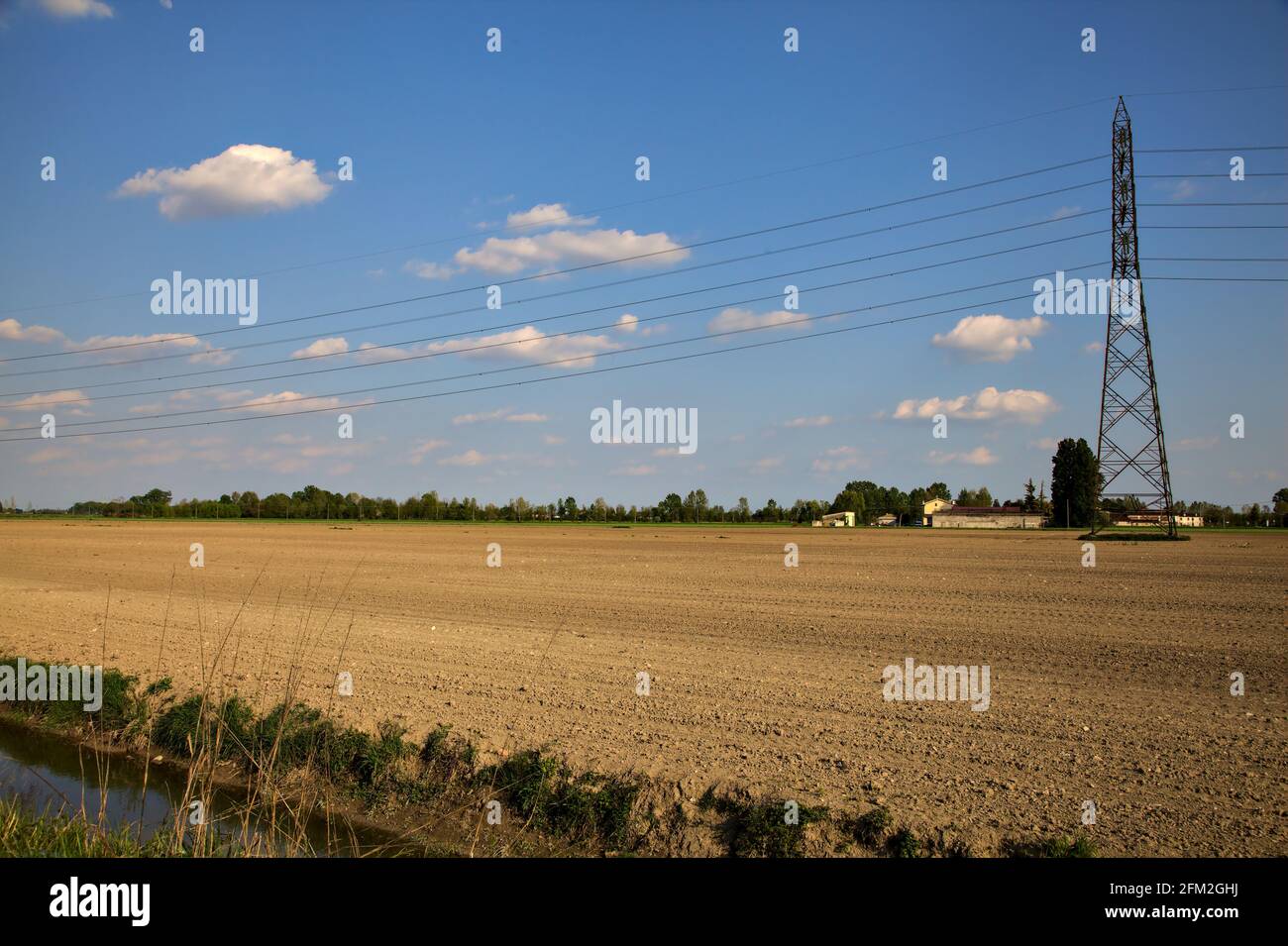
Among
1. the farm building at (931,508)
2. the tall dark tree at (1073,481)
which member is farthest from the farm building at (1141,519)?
the farm building at (931,508)

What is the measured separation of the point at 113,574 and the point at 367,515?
342ft

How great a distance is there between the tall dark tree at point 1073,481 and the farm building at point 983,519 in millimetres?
5544

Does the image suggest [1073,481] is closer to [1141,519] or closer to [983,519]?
[983,519]

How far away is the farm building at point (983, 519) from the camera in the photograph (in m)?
95.7

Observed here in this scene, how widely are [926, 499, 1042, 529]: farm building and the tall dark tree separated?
5.54 metres

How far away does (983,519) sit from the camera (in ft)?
342

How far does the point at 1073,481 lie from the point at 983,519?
19.9 metres

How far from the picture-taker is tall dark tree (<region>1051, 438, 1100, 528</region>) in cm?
8166
